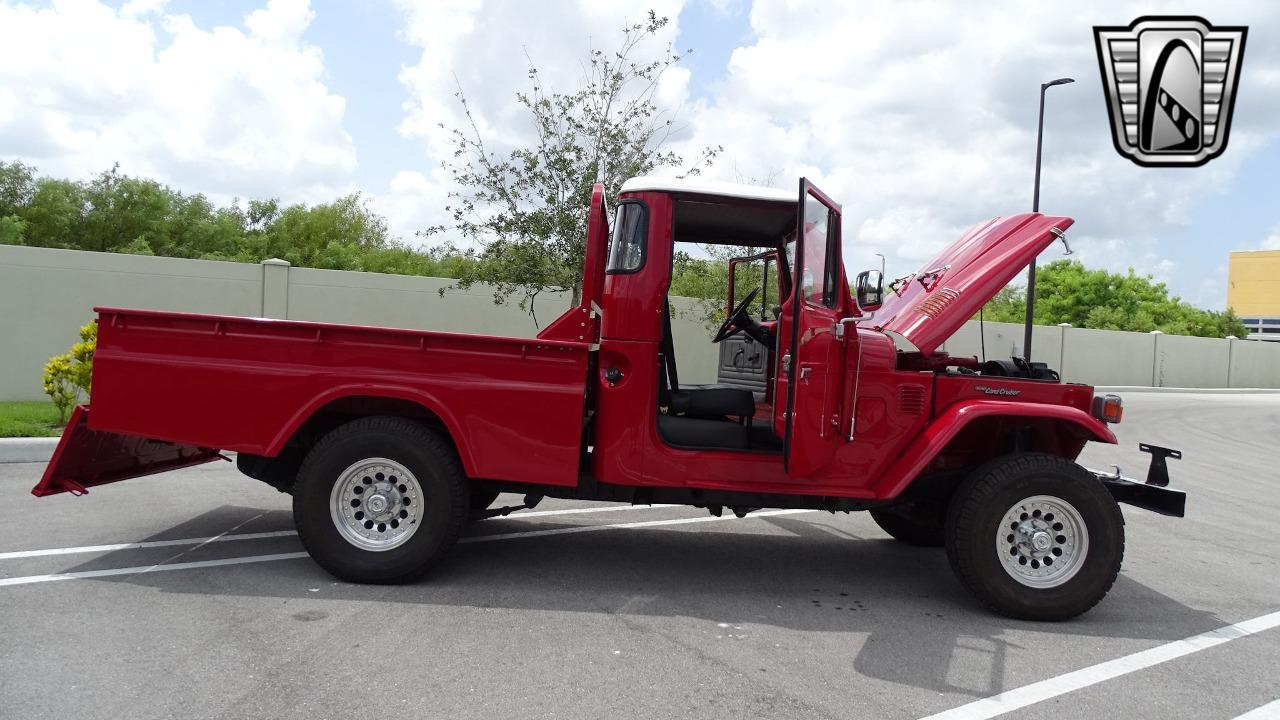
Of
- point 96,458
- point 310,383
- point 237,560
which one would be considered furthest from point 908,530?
point 96,458

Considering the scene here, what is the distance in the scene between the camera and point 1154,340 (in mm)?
37469

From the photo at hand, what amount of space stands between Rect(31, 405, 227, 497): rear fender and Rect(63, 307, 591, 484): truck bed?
0.22m

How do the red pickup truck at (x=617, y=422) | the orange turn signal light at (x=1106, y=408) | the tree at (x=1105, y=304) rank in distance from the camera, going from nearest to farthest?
1. the red pickup truck at (x=617, y=422)
2. the orange turn signal light at (x=1106, y=408)
3. the tree at (x=1105, y=304)

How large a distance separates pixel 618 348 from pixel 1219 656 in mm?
3369

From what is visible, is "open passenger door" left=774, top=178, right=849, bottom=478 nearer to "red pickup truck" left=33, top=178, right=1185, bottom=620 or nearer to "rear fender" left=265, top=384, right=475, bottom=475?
"red pickup truck" left=33, top=178, right=1185, bottom=620

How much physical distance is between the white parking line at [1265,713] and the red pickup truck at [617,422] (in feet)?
3.55

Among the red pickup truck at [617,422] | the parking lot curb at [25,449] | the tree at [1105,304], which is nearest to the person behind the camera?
the red pickup truck at [617,422]

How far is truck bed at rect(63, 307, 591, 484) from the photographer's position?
498 centimetres

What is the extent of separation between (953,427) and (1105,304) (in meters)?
61.2

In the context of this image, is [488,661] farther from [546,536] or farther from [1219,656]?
[1219,656]

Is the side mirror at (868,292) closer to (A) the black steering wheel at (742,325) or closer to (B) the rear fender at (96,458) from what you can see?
(A) the black steering wheel at (742,325)

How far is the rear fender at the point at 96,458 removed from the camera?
16.7 feet

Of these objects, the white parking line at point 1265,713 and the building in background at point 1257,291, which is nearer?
the white parking line at point 1265,713

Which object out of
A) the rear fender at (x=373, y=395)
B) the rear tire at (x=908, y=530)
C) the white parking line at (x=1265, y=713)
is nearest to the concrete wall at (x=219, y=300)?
the rear tire at (x=908, y=530)
